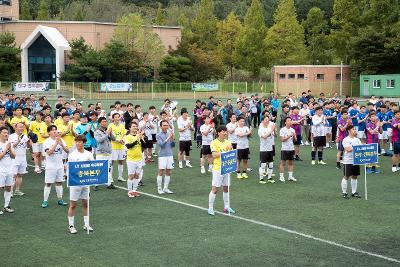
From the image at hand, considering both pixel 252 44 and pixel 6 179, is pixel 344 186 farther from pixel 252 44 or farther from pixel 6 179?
pixel 252 44

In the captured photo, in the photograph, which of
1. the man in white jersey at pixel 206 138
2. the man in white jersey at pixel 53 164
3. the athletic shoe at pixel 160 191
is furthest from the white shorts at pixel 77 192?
the man in white jersey at pixel 206 138

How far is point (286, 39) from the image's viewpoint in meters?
78.8

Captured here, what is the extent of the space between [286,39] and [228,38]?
11.5 meters

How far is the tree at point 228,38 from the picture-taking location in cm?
8638

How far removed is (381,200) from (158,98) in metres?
52.8

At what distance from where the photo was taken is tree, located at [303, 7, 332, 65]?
262 feet

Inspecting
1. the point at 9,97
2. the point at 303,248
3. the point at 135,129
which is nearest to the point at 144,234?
the point at 303,248

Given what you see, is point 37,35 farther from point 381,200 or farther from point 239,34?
point 381,200

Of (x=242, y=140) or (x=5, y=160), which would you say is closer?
(x=5, y=160)

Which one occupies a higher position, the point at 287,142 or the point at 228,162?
the point at 287,142

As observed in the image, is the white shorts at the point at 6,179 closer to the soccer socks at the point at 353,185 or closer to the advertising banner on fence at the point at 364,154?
the advertising banner on fence at the point at 364,154

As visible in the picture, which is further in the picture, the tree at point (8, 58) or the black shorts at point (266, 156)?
Result: the tree at point (8, 58)

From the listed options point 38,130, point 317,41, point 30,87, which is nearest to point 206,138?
point 38,130

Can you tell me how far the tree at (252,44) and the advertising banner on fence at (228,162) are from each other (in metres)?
67.2
